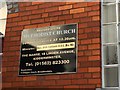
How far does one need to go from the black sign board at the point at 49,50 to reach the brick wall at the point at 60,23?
0.08 metres

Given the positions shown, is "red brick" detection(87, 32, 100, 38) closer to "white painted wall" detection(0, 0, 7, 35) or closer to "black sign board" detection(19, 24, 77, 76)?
"black sign board" detection(19, 24, 77, 76)

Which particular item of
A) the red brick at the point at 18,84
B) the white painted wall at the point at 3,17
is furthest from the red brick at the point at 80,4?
the red brick at the point at 18,84

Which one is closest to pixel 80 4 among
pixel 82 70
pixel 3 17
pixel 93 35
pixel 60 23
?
pixel 60 23

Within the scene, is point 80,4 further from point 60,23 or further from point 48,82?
point 48,82

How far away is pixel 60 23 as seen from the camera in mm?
4430

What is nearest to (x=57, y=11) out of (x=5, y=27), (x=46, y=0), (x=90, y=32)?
(x=46, y=0)

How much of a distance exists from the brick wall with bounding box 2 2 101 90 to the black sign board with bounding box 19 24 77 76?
8cm

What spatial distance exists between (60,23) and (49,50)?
1.42 feet

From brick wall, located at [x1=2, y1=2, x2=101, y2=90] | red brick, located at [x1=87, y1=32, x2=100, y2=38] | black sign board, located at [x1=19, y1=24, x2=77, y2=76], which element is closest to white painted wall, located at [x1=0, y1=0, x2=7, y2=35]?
brick wall, located at [x1=2, y1=2, x2=101, y2=90]

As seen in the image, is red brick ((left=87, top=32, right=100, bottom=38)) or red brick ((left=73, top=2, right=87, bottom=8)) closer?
red brick ((left=87, top=32, right=100, bottom=38))

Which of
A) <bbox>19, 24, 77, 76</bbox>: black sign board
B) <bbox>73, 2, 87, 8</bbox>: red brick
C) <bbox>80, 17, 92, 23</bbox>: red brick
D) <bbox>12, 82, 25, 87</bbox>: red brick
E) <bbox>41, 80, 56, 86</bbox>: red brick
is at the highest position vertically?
<bbox>73, 2, 87, 8</bbox>: red brick

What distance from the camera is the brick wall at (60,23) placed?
408 cm

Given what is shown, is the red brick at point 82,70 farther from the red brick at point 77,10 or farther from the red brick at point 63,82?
the red brick at point 77,10

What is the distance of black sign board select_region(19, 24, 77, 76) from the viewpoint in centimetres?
424
